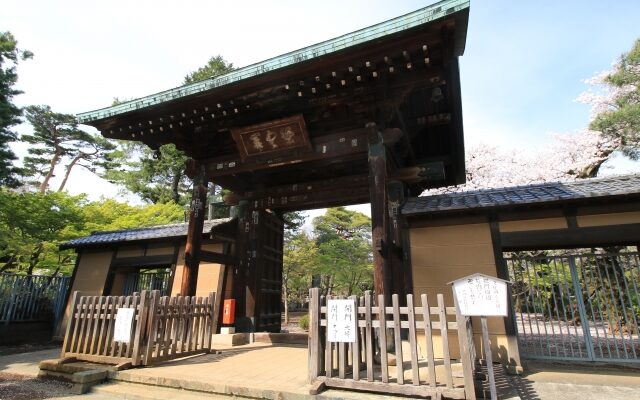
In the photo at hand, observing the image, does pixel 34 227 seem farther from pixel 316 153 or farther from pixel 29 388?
pixel 316 153

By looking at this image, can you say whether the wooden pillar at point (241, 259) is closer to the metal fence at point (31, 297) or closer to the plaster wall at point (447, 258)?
the plaster wall at point (447, 258)

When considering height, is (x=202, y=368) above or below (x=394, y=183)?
below

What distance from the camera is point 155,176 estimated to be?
2492cm

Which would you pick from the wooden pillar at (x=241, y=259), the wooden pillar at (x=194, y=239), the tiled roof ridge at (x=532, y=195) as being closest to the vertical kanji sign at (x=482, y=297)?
the tiled roof ridge at (x=532, y=195)

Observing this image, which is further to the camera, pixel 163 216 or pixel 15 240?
pixel 163 216

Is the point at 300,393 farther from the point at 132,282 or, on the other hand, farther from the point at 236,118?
the point at 132,282

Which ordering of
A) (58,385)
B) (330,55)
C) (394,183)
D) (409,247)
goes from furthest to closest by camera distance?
(394,183) → (409,247) → (330,55) → (58,385)

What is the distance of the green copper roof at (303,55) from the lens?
4746 millimetres

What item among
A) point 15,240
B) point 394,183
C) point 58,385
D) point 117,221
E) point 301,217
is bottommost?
point 58,385

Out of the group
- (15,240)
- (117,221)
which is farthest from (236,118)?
(117,221)

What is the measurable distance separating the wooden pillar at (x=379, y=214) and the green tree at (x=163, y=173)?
1996 cm

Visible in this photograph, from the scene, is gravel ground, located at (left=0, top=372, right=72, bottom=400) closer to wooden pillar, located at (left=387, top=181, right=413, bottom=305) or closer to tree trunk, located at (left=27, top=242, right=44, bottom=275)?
wooden pillar, located at (left=387, top=181, right=413, bottom=305)

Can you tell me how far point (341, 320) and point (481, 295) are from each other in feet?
6.02

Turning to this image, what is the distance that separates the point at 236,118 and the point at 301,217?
18.9 meters
